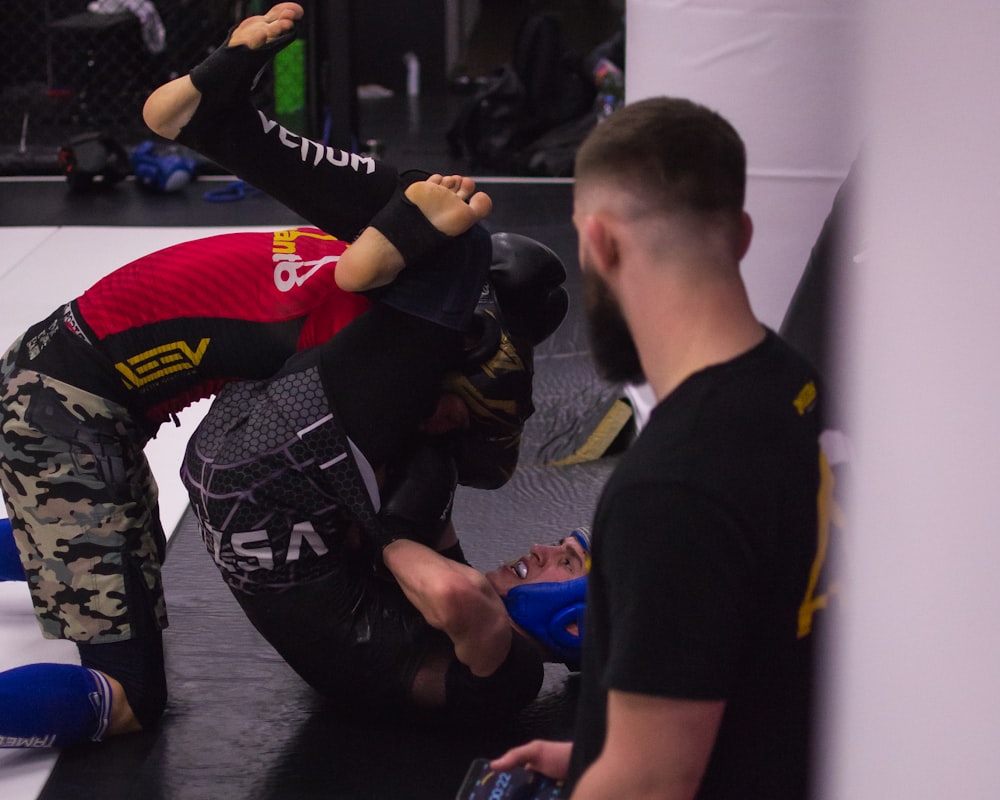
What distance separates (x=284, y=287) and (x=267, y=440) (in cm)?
24

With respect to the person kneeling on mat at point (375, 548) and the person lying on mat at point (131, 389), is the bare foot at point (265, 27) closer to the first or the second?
the person lying on mat at point (131, 389)

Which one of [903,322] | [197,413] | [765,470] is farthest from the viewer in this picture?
[197,413]

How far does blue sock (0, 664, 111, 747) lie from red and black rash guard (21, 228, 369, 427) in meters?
0.43

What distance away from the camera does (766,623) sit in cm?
100

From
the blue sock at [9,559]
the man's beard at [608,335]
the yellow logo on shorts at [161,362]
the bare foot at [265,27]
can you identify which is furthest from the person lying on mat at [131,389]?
the man's beard at [608,335]

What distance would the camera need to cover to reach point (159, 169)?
583 centimetres

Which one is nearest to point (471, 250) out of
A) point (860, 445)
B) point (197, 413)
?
point (860, 445)

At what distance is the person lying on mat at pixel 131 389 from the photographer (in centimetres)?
176

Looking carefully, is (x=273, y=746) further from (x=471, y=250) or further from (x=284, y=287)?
(x=471, y=250)

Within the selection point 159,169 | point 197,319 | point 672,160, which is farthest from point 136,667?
point 159,169

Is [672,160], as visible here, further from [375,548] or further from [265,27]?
[375,548]

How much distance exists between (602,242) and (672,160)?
0.09 metres

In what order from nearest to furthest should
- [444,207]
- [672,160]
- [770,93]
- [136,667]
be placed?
[672,160] → [444,207] → [136,667] → [770,93]

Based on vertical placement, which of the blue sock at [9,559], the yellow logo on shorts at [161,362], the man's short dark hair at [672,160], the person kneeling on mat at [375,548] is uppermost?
the man's short dark hair at [672,160]
